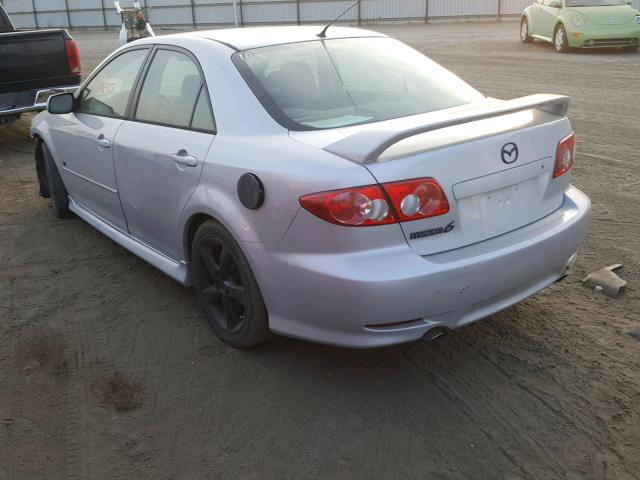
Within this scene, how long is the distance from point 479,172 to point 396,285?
0.65 m

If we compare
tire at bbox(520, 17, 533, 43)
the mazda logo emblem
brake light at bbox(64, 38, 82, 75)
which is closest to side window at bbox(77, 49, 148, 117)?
the mazda logo emblem

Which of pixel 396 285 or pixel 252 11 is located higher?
pixel 252 11

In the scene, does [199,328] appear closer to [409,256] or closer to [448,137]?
[409,256]

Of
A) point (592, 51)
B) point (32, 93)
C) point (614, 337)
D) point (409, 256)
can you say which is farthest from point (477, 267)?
point (592, 51)

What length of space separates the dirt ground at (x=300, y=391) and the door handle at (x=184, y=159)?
38.4 inches

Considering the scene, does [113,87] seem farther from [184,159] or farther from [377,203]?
[377,203]

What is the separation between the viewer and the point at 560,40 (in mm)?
15172

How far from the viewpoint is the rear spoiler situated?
2738mm

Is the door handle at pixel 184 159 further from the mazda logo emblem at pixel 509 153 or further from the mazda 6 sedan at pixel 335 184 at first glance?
the mazda logo emblem at pixel 509 153

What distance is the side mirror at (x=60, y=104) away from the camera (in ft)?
16.0

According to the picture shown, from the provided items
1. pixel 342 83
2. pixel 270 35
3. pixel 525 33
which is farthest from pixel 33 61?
pixel 525 33

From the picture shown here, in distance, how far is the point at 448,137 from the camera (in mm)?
2947

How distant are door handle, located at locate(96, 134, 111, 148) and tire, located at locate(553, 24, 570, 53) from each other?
13.0 metres

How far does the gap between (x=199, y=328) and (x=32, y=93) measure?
5893mm
